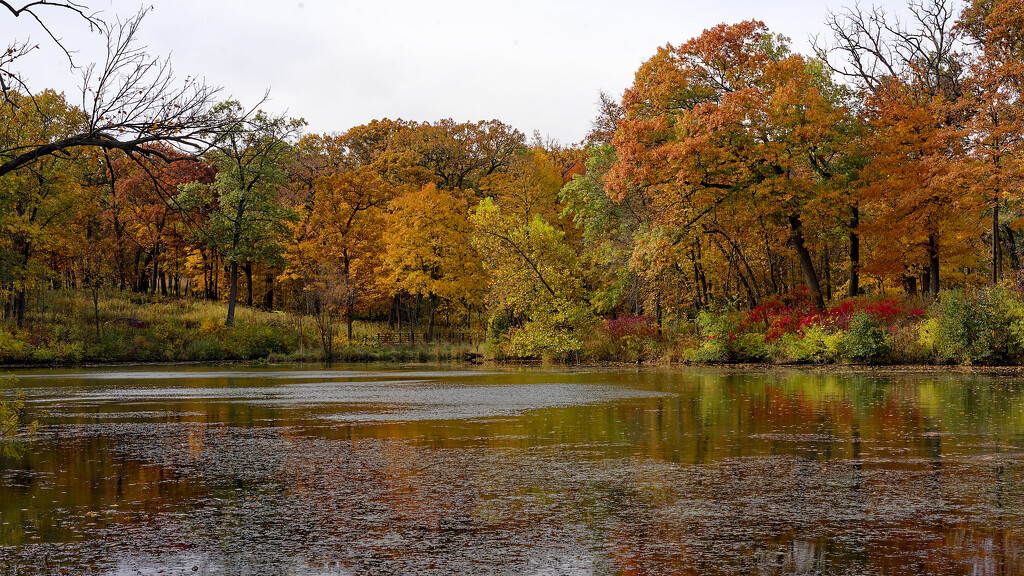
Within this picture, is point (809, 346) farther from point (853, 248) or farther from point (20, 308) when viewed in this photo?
point (20, 308)

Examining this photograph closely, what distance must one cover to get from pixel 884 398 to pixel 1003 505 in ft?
36.2

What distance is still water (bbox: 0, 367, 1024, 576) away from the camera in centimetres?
538

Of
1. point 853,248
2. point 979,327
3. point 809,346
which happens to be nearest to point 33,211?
point 809,346

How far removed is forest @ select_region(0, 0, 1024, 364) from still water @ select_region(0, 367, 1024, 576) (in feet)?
36.1

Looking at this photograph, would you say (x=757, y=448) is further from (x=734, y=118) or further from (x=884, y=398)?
(x=734, y=118)

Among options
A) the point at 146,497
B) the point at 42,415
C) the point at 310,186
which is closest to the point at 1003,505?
the point at 146,497

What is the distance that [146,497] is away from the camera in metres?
7.51

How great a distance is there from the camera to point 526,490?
768 centimetres

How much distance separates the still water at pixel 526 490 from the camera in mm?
5379

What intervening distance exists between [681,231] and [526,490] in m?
28.5

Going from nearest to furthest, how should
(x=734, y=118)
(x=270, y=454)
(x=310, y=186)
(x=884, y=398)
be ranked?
(x=270, y=454) < (x=884, y=398) < (x=734, y=118) < (x=310, y=186)

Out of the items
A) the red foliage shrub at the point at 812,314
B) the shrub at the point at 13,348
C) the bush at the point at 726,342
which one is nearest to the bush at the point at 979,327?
the red foliage shrub at the point at 812,314

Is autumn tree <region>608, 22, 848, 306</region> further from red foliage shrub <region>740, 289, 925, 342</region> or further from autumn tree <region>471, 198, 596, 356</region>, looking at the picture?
autumn tree <region>471, 198, 596, 356</region>

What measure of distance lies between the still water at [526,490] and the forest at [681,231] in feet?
36.1
